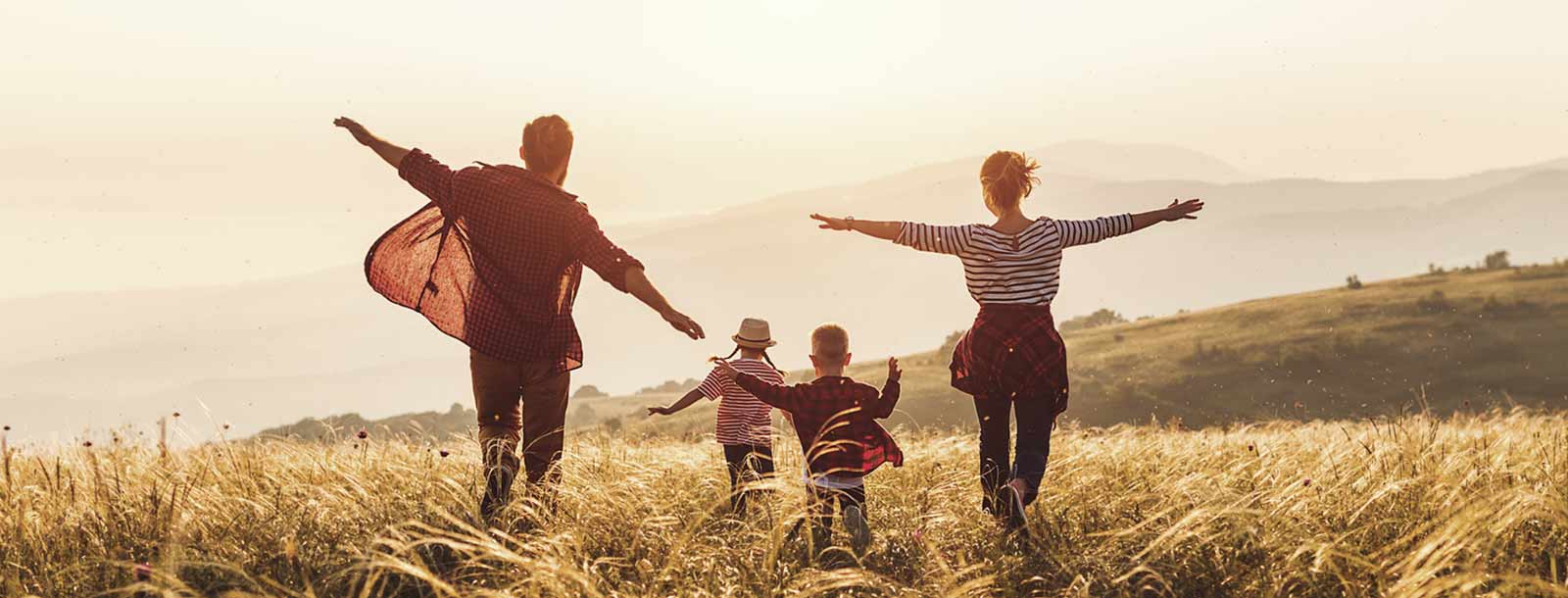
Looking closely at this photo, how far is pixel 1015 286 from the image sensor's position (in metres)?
6.45

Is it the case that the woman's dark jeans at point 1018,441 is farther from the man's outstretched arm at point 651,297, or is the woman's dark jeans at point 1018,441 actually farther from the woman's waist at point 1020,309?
the man's outstretched arm at point 651,297

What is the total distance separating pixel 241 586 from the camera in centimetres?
521

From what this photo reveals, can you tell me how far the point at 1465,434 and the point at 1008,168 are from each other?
609cm

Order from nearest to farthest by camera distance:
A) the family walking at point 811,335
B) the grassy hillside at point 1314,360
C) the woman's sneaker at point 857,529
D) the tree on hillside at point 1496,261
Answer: the woman's sneaker at point 857,529 → the family walking at point 811,335 → the grassy hillside at point 1314,360 → the tree on hillside at point 1496,261

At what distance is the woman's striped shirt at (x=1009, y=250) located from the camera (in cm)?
642

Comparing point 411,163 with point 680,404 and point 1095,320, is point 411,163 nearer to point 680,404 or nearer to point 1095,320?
point 680,404

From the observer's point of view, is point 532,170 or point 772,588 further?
point 532,170

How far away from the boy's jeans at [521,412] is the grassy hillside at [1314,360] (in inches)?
1296

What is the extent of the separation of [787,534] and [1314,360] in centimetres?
5034

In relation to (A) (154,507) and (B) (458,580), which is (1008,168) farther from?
(A) (154,507)

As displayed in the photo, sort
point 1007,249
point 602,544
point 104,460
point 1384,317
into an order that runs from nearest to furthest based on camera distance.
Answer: point 602,544, point 1007,249, point 104,460, point 1384,317

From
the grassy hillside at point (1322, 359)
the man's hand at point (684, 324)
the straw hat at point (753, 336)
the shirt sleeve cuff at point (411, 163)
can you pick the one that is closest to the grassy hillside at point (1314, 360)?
the grassy hillside at point (1322, 359)

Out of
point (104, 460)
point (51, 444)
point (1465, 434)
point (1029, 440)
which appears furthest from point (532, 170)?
point (1465, 434)

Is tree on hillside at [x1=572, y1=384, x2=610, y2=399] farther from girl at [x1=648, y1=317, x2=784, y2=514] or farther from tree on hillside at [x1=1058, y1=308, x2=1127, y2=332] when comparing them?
girl at [x1=648, y1=317, x2=784, y2=514]
